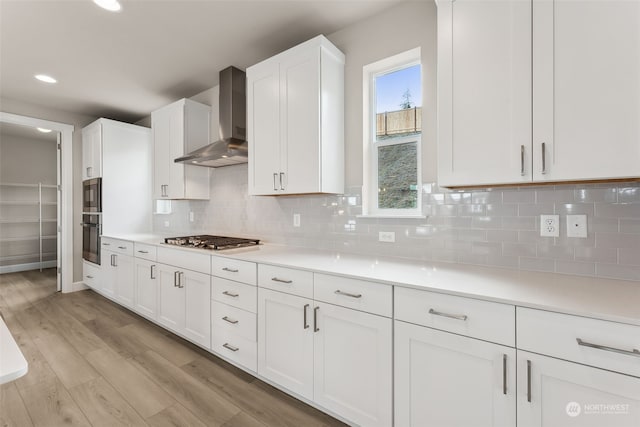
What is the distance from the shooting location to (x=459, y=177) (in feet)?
5.02

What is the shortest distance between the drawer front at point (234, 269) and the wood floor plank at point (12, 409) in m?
1.33

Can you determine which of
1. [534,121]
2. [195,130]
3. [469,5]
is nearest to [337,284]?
[534,121]

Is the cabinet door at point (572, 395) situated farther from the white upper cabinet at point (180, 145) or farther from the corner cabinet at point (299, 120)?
the white upper cabinet at point (180, 145)

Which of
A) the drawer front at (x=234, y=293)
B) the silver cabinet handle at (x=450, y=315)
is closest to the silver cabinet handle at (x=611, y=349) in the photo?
the silver cabinet handle at (x=450, y=315)

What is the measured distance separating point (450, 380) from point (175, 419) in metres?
1.59

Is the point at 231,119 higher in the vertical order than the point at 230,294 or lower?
higher

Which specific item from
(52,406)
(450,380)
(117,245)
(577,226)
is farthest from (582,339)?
(117,245)

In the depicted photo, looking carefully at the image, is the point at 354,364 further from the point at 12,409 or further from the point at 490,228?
the point at 12,409

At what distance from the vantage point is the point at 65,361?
237 cm

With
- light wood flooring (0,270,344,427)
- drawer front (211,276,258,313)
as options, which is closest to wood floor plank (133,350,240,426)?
light wood flooring (0,270,344,427)

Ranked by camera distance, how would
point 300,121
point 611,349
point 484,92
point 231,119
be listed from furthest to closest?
point 231,119, point 300,121, point 484,92, point 611,349

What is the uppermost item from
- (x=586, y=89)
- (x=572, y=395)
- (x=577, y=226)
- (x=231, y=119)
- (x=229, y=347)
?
(x=231, y=119)

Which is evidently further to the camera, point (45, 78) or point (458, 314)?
point (45, 78)

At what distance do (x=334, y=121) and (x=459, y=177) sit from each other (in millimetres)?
1092
